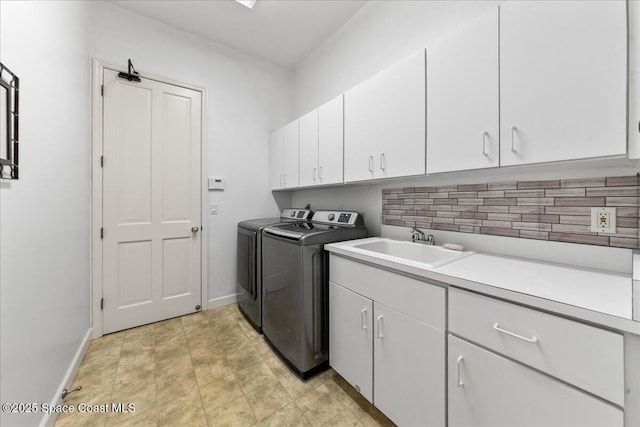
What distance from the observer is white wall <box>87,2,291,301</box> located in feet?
7.37

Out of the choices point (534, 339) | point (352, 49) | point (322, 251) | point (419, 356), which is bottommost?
point (419, 356)

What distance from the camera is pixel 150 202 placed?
2.39m

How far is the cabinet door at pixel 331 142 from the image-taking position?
6.48 ft

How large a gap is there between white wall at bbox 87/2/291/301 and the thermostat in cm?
7

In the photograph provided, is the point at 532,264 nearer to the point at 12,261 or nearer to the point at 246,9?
→ the point at 12,261

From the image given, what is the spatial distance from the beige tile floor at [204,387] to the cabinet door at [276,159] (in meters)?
1.66

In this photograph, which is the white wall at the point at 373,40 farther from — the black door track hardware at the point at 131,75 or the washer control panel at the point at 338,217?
A: the black door track hardware at the point at 131,75

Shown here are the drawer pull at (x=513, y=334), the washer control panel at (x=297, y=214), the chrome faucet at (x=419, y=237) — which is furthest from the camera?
the washer control panel at (x=297, y=214)

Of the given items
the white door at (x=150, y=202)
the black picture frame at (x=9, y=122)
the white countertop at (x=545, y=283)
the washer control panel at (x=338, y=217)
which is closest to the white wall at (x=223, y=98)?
the white door at (x=150, y=202)

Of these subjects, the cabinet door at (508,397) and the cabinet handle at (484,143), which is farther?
the cabinet handle at (484,143)

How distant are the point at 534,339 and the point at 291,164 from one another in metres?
2.29

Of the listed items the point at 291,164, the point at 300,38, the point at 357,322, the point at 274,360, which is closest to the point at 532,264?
the point at 357,322

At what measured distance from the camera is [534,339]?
789 mm

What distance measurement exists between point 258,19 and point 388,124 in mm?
1797
